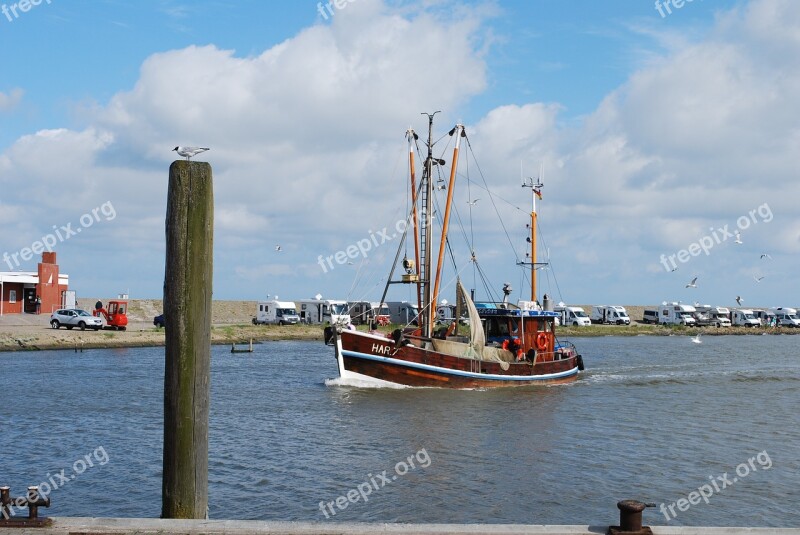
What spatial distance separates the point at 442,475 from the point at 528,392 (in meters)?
18.3

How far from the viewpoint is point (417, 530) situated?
27.2 ft

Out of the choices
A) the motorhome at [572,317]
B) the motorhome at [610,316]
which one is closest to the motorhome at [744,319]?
the motorhome at [610,316]

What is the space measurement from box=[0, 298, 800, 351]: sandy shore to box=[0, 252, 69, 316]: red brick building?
2.74 m

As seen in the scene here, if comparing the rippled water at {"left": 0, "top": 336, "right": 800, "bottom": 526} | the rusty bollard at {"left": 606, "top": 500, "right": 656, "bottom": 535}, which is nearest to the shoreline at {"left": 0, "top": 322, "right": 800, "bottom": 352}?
the rippled water at {"left": 0, "top": 336, "right": 800, "bottom": 526}

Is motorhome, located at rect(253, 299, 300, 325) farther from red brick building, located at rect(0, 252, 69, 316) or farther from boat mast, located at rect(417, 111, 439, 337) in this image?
boat mast, located at rect(417, 111, 439, 337)

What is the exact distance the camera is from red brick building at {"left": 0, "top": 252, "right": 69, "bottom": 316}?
2904 inches

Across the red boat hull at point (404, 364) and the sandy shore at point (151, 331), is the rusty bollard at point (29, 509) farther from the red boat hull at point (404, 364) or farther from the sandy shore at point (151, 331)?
the sandy shore at point (151, 331)

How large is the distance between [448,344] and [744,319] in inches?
3749

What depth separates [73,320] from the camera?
6334 cm

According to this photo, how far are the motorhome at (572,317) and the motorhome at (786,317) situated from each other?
34664 millimetres

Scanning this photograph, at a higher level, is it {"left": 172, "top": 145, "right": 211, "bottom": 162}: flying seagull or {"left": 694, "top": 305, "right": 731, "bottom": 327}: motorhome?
{"left": 172, "top": 145, "right": 211, "bottom": 162}: flying seagull

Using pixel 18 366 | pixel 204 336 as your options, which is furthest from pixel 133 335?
pixel 204 336

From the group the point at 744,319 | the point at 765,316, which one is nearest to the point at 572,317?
the point at 744,319

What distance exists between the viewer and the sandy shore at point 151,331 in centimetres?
5431
